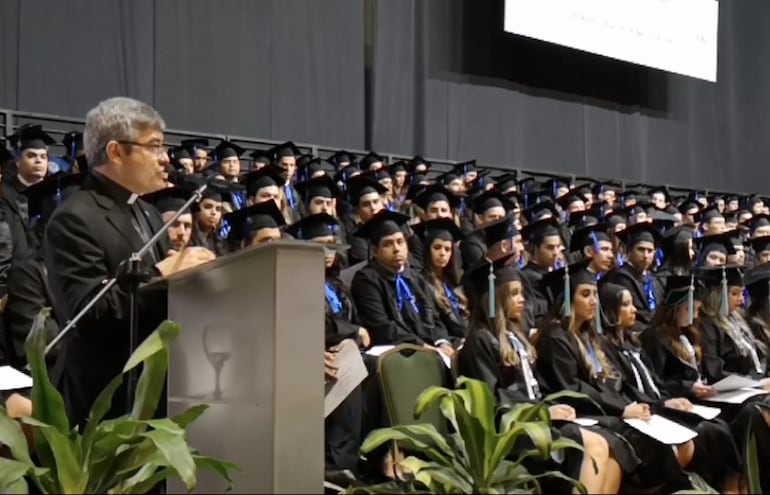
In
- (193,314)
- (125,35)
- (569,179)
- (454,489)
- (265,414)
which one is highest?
(125,35)

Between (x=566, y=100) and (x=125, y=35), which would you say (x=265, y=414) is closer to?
(x=125, y=35)

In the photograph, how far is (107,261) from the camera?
238 centimetres

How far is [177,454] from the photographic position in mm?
1686

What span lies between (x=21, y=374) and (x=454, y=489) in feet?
6.95

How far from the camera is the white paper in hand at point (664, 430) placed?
3973 millimetres

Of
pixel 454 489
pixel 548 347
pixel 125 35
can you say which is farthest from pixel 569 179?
pixel 454 489

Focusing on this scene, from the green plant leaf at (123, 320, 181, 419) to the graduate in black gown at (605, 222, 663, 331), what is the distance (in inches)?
212

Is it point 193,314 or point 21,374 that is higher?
point 193,314

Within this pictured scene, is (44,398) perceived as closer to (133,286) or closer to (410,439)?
(133,286)

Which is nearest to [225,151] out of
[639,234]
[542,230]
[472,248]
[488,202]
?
[488,202]

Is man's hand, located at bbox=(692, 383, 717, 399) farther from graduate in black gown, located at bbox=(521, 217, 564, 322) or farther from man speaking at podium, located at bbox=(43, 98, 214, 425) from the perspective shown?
man speaking at podium, located at bbox=(43, 98, 214, 425)

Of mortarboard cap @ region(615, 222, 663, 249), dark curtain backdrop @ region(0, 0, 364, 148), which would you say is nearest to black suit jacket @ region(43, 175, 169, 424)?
mortarboard cap @ region(615, 222, 663, 249)

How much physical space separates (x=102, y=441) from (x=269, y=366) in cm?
44

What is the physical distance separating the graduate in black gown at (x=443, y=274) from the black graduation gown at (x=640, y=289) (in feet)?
3.25
